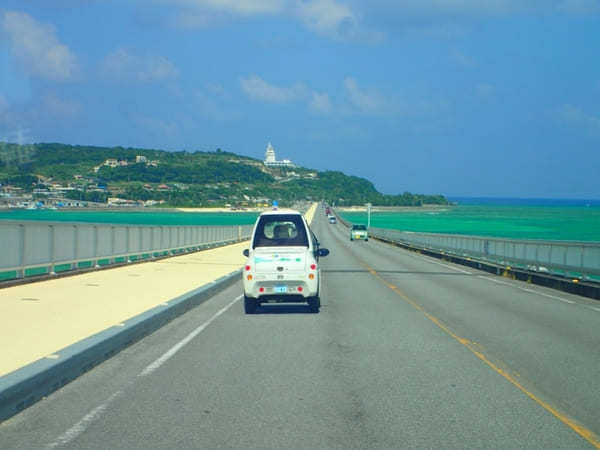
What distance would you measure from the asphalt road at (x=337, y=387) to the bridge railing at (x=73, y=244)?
18.2 feet

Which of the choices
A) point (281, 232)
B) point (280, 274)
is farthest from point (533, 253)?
point (280, 274)

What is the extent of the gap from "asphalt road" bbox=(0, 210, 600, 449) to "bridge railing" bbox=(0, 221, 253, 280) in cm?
555

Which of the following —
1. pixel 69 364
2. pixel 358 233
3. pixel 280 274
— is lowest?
pixel 358 233

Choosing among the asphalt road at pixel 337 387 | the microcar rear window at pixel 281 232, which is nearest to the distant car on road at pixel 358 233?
the microcar rear window at pixel 281 232

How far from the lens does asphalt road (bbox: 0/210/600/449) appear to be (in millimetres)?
6176

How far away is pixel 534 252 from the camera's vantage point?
26.2 metres

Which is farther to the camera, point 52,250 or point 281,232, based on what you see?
point 52,250

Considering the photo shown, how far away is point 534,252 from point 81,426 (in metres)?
22.5

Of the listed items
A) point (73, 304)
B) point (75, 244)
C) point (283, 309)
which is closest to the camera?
point (73, 304)

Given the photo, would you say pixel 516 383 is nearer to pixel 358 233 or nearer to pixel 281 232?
pixel 281 232

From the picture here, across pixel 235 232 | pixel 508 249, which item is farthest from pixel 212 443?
pixel 235 232

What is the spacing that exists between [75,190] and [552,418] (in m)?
98.0

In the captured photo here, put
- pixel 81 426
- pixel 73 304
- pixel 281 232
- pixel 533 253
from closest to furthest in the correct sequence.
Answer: pixel 81 426
pixel 73 304
pixel 281 232
pixel 533 253

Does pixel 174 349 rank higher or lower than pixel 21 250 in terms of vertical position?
lower
